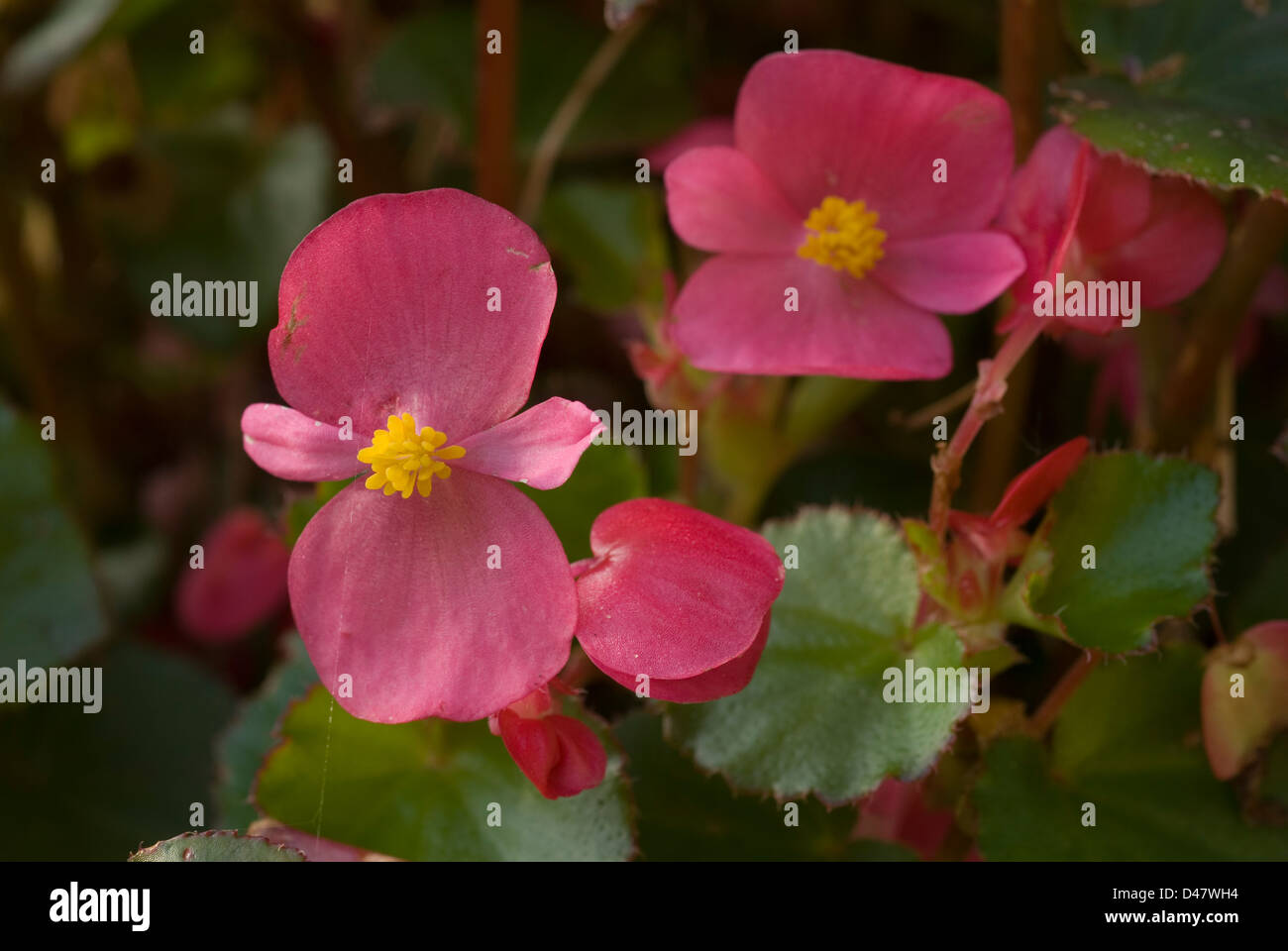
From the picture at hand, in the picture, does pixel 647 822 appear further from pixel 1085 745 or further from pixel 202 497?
pixel 202 497

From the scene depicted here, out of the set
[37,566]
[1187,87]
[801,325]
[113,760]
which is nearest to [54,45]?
[37,566]

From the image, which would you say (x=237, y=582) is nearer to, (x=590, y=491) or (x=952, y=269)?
(x=590, y=491)

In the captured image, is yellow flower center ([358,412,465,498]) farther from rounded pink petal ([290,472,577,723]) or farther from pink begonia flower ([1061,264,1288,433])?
pink begonia flower ([1061,264,1288,433])

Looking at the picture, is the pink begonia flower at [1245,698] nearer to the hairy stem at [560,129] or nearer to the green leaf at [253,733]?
the green leaf at [253,733]
